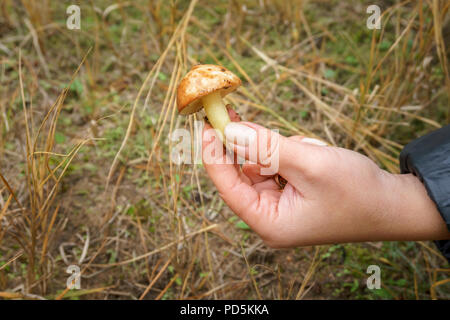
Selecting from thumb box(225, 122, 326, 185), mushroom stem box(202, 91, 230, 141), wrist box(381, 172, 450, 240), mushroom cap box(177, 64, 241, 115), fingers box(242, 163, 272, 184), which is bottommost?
wrist box(381, 172, 450, 240)

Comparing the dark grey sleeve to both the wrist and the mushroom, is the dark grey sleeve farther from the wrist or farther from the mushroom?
the mushroom

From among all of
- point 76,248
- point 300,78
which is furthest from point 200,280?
point 300,78

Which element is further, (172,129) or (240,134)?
(172,129)

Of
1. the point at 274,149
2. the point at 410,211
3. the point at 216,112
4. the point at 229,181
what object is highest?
the point at 216,112

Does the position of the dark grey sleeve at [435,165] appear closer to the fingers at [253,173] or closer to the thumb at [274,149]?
the thumb at [274,149]

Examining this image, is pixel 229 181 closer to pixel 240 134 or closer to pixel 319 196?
pixel 240 134

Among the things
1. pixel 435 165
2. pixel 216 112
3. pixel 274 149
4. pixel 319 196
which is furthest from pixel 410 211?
pixel 216 112

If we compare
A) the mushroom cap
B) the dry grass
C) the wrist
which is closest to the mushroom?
the mushroom cap
